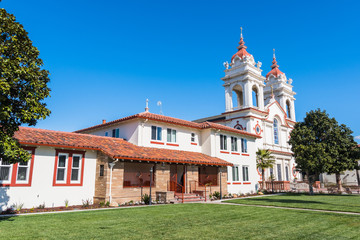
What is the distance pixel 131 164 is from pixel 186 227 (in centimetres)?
1227

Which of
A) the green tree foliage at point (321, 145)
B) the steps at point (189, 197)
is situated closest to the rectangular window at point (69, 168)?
the steps at point (189, 197)

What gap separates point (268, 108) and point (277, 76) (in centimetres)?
1471

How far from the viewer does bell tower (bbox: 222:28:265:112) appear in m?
41.4

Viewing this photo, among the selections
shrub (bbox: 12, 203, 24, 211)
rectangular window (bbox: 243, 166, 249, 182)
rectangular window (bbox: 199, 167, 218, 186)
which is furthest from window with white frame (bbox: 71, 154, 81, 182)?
rectangular window (bbox: 243, 166, 249, 182)

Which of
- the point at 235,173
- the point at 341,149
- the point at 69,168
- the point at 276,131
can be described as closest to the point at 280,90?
the point at 276,131

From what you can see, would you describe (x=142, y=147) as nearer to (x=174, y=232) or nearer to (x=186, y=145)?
(x=186, y=145)

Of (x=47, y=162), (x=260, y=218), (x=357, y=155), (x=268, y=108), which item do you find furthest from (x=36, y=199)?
(x=268, y=108)

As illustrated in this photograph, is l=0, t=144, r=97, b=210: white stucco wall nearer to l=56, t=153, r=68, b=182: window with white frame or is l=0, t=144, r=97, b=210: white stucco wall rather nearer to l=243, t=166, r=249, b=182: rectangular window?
l=56, t=153, r=68, b=182: window with white frame

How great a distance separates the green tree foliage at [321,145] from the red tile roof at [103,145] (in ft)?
29.2

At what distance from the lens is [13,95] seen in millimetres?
9398

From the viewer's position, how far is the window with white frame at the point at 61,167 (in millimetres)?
16312

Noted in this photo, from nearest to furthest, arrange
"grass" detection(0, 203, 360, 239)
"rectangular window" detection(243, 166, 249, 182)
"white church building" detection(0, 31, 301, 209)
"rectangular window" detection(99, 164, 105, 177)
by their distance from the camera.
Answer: "grass" detection(0, 203, 360, 239)
"white church building" detection(0, 31, 301, 209)
"rectangular window" detection(99, 164, 105, 177)
"rectangular window" detection(243, 166, 249, 182)

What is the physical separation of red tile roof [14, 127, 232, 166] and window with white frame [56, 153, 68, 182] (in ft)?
3.05

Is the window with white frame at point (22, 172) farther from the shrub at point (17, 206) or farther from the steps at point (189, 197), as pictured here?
the steps at point (189, 197)
